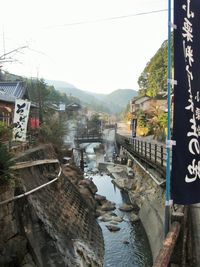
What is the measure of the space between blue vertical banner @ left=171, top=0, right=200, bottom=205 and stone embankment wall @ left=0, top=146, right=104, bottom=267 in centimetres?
608

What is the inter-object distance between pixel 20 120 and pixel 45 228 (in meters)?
6.86

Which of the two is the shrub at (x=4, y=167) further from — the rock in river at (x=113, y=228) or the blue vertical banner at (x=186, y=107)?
the rock in river at (x=113, y=228)

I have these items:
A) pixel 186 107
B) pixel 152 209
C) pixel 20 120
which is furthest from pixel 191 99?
pixel 152 209

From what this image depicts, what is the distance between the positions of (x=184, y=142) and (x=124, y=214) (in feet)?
55.8

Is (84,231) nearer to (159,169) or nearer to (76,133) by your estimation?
(159,169)

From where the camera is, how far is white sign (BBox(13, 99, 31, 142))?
16427mm

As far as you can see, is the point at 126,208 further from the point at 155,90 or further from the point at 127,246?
the point at 155,90

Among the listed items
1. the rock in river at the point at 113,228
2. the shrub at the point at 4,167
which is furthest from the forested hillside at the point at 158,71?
the shrub at the point at 4,167

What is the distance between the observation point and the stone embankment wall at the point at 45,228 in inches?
376

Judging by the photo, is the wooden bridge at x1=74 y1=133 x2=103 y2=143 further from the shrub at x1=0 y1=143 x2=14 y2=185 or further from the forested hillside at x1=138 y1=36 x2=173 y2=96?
the shrub at x1=0 y1=143 x2=14 y2=185

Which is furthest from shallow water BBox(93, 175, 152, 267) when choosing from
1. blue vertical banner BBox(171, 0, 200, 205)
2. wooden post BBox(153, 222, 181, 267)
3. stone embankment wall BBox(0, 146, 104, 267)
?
blue vertical banner BBox(171, 0, 200, 205)

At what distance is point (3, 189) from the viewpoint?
9.44m

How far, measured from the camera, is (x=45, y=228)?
38.7 feet

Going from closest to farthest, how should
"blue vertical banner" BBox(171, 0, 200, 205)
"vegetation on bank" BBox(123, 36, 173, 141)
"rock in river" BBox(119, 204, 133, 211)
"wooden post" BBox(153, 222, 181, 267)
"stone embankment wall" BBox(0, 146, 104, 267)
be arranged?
"wooden post" BBox(153, 222, 181, 267) → "blue vertical banner" BBox(171, 0, 200, 205) → "stone embankment wall" BBox(0, 146, 104, 267) → "rock in river" BBox(119, 204, 133, 211) → "vegetation on bank" BBox(123, 36, 173, 141)
